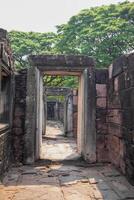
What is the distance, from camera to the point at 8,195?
14.5 ft

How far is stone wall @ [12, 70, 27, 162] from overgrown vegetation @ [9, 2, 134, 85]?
23.0 feet

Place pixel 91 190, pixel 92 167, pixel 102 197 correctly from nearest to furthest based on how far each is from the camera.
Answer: pixel 102 197 < pixel 91 190 < pixel 92 167

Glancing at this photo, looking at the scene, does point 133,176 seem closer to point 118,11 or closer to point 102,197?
Result: point 102,197

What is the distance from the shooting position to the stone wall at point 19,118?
6.82 metres

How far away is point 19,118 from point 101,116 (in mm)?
2076

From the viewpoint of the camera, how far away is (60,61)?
7051 millimetres

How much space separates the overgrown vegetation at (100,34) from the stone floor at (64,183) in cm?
790

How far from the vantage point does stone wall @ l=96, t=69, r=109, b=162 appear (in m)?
6.98

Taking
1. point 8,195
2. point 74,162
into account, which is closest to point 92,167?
point 74,162

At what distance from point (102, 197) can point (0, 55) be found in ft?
9.51

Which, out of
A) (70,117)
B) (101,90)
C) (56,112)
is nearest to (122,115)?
(101,90)

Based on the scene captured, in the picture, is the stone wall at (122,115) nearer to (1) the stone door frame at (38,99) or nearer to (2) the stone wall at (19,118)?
(1) the stone door frame at (38,99)

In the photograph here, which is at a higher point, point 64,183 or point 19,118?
point 19,118

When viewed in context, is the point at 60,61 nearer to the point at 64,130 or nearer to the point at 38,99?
the point at 38,99
